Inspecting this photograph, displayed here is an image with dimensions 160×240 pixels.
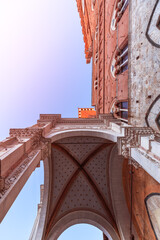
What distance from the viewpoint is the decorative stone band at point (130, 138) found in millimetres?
5625

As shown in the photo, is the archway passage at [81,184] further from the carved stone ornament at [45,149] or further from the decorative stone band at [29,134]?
the decorative stone band at [29,134]

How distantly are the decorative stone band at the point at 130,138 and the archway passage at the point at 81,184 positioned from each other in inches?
155

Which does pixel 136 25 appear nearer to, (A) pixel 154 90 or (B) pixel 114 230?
(A) pixel 154 90

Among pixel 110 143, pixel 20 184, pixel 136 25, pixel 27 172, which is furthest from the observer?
pixel 110 143

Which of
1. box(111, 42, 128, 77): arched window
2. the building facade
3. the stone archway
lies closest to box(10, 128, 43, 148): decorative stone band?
the building facade

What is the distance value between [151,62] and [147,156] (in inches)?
185

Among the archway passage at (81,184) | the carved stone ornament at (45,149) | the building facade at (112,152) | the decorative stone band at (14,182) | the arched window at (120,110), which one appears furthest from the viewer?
the archway passage at (81,184)

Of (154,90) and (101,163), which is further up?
(154,90)

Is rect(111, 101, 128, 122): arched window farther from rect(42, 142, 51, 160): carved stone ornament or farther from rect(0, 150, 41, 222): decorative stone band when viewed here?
rect(0, 150, 41, 222): decorative stone band

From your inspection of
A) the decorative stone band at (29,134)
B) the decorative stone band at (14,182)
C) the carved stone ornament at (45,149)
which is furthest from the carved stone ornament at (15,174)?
the carved stone ornament at (45,149)

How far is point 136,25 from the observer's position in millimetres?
7266

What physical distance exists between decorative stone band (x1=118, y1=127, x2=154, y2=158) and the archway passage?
3936mm

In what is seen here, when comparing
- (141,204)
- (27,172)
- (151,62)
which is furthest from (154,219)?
(151,62)

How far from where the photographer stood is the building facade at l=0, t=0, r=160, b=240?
4.98 metres
